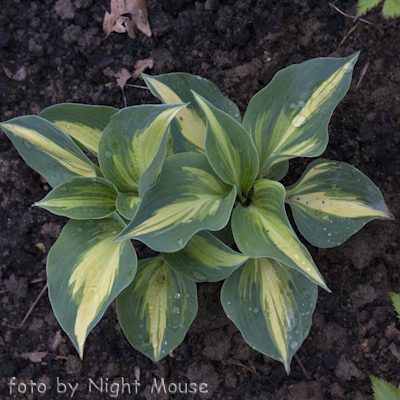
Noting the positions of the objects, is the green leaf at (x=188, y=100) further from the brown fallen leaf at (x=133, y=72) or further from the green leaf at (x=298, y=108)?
the brown fallen leaf at (x=133, y=72)

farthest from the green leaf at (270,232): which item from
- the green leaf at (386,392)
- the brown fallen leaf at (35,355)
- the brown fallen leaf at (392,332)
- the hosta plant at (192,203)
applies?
the brown fallen leaf at (35,355)

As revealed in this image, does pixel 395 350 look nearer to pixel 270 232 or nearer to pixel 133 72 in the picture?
pixel 270 232

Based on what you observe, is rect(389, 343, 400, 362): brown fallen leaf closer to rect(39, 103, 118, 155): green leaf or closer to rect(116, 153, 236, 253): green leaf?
rect(116, 153, 236, 253): green leaf

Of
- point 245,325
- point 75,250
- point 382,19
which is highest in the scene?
point 382,19

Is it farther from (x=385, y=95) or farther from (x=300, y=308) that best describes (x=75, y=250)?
(x=385, y=95)

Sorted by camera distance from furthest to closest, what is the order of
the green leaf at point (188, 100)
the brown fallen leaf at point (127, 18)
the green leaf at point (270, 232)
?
the brown fallen leaf at point (127, 18), the green leaf at point (188, 100), the green leaf at point (270, 232)

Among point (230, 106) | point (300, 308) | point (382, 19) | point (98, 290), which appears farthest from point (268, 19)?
point (98, 290)
